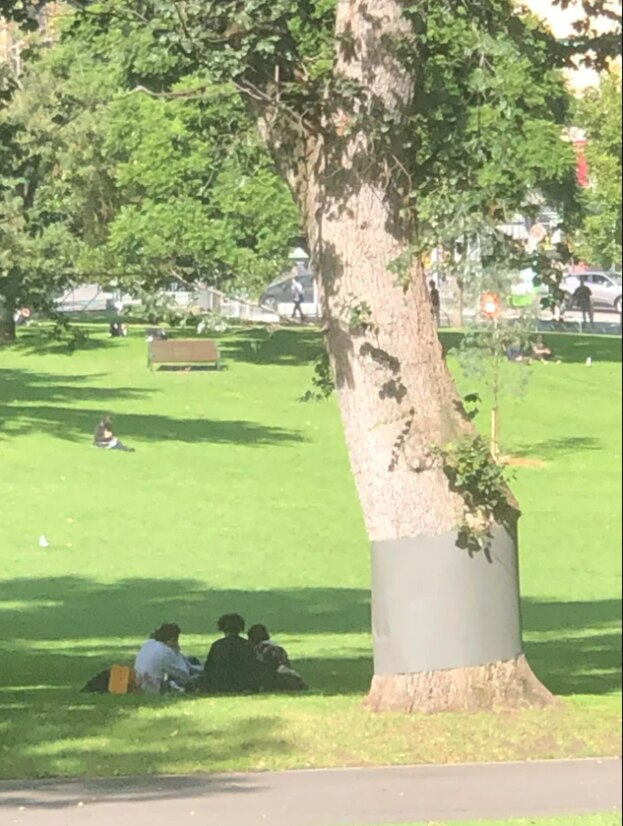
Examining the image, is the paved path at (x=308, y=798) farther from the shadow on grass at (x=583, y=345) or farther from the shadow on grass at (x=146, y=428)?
the shadow on grass at (x=146, y=428)

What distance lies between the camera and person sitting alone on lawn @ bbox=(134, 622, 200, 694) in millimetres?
12422

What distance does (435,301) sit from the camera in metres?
10.5

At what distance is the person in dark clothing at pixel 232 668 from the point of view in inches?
488

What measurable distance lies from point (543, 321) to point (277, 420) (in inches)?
1015

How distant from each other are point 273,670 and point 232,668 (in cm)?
30

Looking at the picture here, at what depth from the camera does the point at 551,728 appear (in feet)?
24.0

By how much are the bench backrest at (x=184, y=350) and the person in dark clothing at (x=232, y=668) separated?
1042 inches

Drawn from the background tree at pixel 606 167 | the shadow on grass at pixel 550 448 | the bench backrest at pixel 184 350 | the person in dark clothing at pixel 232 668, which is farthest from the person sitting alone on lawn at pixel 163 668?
the bench backrest at pixel 184 350

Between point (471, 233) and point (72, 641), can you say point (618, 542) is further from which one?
point (72, 641)

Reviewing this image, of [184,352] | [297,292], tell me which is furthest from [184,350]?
[297,292]

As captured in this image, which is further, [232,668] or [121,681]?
[232,668]

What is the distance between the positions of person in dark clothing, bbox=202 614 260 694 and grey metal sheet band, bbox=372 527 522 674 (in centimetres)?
228

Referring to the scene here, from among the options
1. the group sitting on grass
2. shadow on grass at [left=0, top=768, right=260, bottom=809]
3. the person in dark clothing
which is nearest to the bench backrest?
the group sitting on grass

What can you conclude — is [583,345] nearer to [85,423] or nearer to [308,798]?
[308,798]
